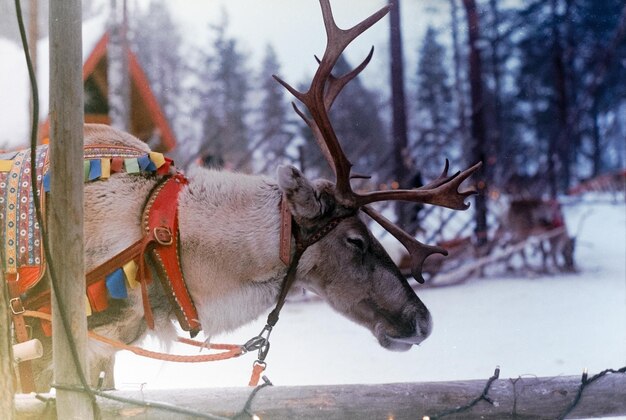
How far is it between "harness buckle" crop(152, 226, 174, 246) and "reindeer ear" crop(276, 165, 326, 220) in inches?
16.0

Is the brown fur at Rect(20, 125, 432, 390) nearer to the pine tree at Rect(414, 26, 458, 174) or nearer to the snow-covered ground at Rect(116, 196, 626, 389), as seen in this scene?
the snow-covered ground at Rect(116, 196, 626, 389)

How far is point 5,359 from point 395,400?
989 millimetres

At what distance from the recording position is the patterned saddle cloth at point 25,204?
207 centimetres

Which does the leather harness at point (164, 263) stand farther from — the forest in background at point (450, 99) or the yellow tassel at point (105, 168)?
the forest in background at point (450, 99)

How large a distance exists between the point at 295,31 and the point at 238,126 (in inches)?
437

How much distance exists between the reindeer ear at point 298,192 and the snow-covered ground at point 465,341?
167 cm

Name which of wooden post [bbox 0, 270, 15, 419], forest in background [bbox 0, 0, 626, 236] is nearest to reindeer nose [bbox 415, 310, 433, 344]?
wooden post [bbox 0, 270, 15, 419]

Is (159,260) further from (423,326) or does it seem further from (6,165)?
(423,326)

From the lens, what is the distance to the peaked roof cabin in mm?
9008

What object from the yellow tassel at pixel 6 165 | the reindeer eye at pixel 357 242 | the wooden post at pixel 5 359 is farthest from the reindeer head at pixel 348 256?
the wooden post at pixel 5 359

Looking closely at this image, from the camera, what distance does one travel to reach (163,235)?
6.98 ft

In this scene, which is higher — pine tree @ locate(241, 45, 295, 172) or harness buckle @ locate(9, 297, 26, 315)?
harness buckle @ locate(9, 297, 26, 315)

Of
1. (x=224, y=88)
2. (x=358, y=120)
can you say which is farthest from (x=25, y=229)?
(x=224, y=88)

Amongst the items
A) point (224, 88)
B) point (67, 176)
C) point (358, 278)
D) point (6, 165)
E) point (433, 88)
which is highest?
point (67, 176)
